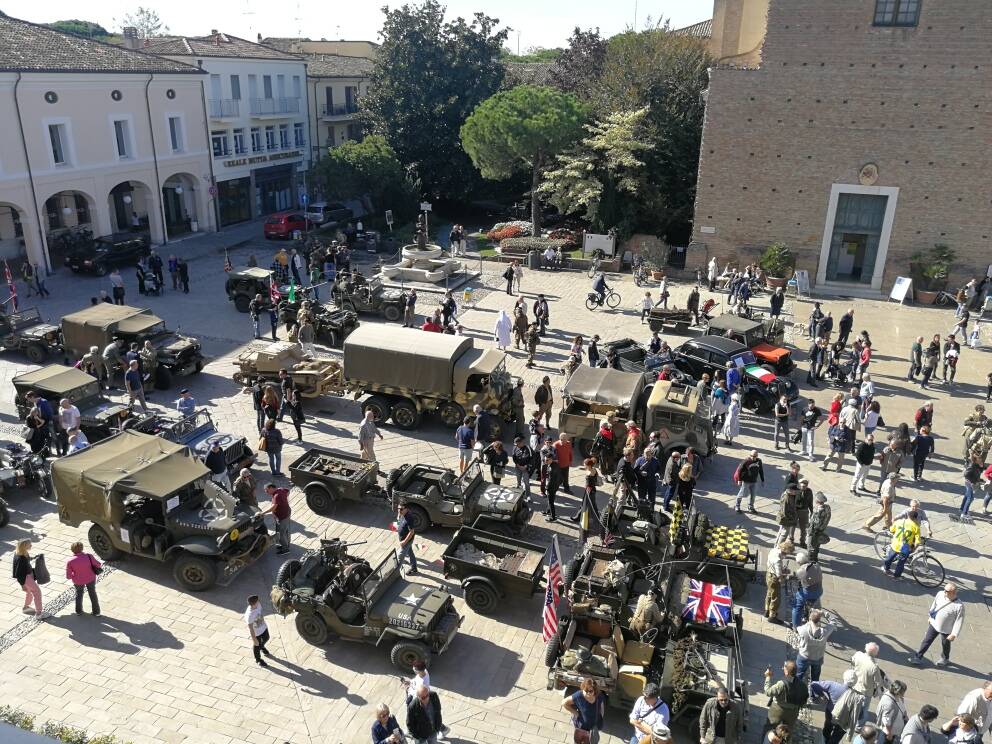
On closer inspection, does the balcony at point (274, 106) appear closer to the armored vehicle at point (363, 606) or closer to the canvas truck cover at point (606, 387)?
the canvas truck cover at point (606, 387)

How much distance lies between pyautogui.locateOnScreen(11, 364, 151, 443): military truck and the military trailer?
8.39 m

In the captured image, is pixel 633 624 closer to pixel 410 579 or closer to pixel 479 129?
pixel 410 579

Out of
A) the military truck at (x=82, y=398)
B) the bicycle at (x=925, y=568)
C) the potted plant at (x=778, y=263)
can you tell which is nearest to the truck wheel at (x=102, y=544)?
the military truck at (x=82, y=398)

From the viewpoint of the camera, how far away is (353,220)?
1700 inches

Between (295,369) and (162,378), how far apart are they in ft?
12.8

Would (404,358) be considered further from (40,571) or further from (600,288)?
(600,288)

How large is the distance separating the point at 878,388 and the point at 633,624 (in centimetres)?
1510

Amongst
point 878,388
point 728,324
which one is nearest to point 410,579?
point 728,324

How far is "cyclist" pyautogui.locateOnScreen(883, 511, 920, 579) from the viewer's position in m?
13.2

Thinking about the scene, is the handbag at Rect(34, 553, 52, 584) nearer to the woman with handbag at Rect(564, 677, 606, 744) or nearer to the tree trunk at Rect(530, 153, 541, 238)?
the woman with handbag at Rect(564, 677, 606, 744)

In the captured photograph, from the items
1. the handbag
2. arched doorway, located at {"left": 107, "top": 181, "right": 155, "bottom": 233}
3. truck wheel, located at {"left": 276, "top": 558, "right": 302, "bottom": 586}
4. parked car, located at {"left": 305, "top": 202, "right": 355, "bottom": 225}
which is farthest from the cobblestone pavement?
arched doorway, located at {"left": 107, "top": 181, "right": 155, "bottom": 233}

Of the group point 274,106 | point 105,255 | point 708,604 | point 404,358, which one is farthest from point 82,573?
point 274,106

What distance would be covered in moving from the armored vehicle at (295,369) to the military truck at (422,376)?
4.12 feet

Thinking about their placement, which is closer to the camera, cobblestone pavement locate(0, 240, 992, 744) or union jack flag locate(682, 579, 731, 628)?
cobblestone pavement locate(0, 240, 992, 744)
